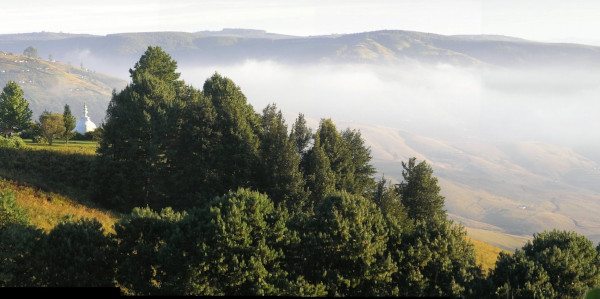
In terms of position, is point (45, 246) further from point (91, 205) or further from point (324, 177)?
point (324, 177)

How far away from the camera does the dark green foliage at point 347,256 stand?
28219 mm

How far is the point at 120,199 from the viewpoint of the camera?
169 ft

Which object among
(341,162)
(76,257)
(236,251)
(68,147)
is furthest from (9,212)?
(68,147)

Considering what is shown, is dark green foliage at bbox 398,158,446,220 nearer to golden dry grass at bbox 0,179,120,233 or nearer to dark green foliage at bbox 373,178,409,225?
dark green foliage at bbox 373,178,409,225

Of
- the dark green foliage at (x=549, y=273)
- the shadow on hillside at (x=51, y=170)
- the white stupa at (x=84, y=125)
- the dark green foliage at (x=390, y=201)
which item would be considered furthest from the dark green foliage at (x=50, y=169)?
the white stupa at (x=84, y=125)

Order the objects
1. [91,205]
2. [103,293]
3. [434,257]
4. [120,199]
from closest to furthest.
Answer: [103,293] → [434,257] → [91,205] → [120,199]

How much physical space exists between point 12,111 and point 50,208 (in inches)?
1864

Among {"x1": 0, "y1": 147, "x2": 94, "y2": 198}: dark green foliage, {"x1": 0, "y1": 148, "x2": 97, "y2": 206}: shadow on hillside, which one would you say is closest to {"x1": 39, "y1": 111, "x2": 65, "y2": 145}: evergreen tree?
{"x1": 0, "y1": 147, "x2": 94, "y2": 198}: dark green foliage

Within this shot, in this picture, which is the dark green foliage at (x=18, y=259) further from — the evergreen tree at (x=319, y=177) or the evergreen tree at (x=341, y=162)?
the evergreen tree at (x=341, y=162)

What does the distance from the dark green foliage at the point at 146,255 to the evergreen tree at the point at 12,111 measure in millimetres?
62211

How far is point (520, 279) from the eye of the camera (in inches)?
1105

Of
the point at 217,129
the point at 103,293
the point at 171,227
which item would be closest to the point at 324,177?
the point at 217,129

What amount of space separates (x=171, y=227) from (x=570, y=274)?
24.3m

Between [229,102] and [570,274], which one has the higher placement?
[229,102]
